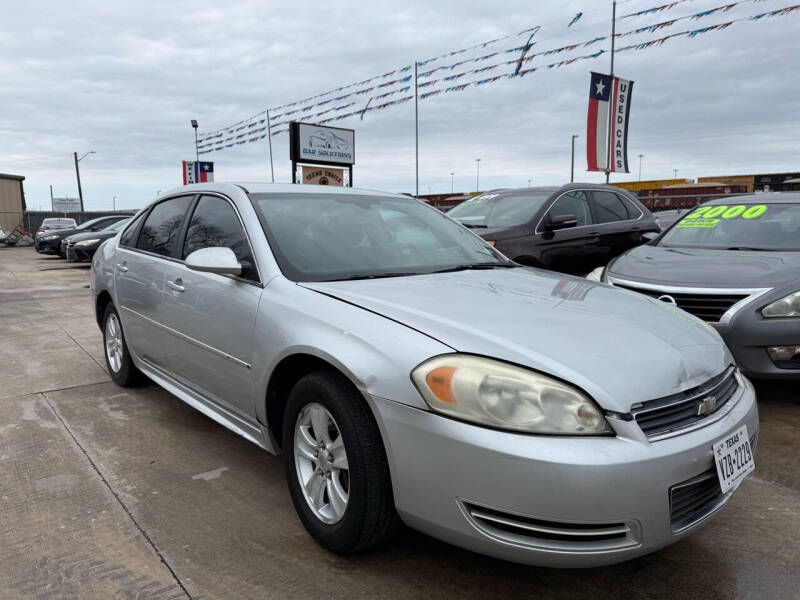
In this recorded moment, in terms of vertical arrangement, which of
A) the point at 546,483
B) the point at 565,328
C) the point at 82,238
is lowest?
the point at 82,238

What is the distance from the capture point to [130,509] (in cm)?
273

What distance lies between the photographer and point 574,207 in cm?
723

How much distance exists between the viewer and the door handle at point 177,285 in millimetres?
3305

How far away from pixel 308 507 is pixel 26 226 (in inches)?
1540

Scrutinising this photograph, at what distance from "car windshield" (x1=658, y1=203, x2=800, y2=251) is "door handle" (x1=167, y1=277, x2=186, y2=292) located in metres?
4.18

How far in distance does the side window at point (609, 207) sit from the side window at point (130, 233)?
530 cm

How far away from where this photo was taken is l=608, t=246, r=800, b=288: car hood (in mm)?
4145

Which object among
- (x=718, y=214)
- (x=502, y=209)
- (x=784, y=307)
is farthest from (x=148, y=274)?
(x=718, y=214)

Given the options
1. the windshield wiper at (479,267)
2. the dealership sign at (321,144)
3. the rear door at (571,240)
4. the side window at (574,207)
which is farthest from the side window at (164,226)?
the dealership sign at (321,144)

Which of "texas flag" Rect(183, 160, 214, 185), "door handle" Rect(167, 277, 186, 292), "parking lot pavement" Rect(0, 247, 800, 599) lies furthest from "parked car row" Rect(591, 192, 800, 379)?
"texas flag" Rect(183, 160, 214, 185)

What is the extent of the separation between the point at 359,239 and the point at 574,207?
4752 millimetres

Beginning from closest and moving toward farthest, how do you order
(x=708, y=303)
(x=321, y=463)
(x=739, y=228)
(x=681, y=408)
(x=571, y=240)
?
(x=681, y=408)
(x=321, y=463)
(x=708, y=303)
(x=739, y=228)
(x=571, y=240)

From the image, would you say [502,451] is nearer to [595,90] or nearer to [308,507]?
[308,507]

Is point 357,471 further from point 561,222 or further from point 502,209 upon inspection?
point 502,209
